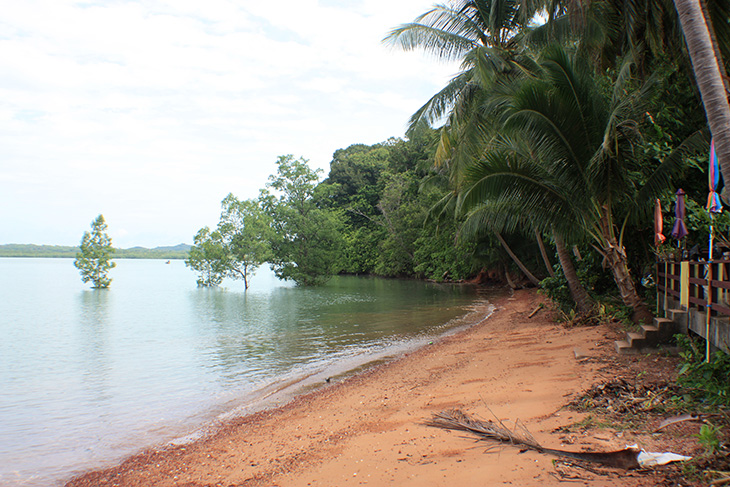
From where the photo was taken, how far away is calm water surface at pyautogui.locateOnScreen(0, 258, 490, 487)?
673 cm

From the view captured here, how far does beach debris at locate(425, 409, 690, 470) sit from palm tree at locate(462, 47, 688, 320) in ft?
15.5

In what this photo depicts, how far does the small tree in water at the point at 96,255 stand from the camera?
1372 inches

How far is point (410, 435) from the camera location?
492 cm

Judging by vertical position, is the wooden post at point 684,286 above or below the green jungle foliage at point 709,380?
above

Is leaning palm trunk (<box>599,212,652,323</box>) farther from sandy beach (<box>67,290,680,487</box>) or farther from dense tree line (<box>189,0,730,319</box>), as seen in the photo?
sandy beach (<box>67,290,680,487</box>)

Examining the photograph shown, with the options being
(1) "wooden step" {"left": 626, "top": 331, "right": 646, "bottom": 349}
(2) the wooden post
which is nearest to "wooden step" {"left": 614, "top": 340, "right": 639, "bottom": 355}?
(1) "wooden step" {"left": 626, "top": 331, "right": 646, "bottom": 349}

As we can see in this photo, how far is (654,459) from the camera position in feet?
11.0

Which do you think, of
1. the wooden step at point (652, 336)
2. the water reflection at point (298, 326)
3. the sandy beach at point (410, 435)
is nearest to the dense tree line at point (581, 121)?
the wooden step at point (652, 336)

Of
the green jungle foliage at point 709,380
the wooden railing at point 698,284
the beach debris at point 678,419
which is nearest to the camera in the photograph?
the beach debris at point 678,419

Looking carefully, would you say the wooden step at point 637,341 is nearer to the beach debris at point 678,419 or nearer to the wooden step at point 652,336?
the wooden step at point 652,336

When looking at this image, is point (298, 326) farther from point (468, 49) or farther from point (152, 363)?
point (468, 49)

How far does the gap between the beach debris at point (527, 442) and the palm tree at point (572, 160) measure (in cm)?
474

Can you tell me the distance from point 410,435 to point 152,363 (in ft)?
29.2

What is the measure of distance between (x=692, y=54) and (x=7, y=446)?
9128 mm
